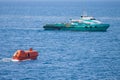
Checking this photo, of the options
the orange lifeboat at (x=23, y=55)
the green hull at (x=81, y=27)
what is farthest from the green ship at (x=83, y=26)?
the orange lifeboat at (x=23, y=55)

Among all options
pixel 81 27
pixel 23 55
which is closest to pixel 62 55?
pixel 23 55

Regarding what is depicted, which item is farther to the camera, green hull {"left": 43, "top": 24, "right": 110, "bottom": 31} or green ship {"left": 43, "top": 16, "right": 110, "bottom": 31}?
green ship {"left": 43, "top": 16, "right": 110, "bottom": 31}

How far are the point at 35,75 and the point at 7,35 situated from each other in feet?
192

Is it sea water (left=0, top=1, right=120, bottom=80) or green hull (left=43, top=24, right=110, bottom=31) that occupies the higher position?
green hull (left=43, top=24, right=110, bottom=31)

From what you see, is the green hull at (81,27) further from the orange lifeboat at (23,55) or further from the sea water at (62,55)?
the orange lifeboat at (23,55)

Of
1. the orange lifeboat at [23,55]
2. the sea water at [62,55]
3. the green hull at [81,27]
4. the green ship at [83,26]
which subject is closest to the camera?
the sea water at [62,55]

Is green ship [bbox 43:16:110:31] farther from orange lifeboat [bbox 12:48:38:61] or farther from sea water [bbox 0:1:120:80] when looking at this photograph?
orange lifeboat [bbox 12:48:38:61]

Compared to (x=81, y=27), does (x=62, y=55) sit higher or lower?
lower

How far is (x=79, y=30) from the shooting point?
14038 centimetres

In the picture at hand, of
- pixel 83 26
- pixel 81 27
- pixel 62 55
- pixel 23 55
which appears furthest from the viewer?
pixel 81 27

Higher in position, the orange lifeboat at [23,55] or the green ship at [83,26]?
the green ship at [83,26]

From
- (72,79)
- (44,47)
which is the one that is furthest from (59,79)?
(44,47)

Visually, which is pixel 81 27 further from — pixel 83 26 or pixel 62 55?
pixel 62 55

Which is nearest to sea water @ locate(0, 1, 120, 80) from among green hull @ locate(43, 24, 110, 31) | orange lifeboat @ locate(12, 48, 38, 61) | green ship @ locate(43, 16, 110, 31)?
orange lifeboat @ locate(12, 48, 38, 61)
